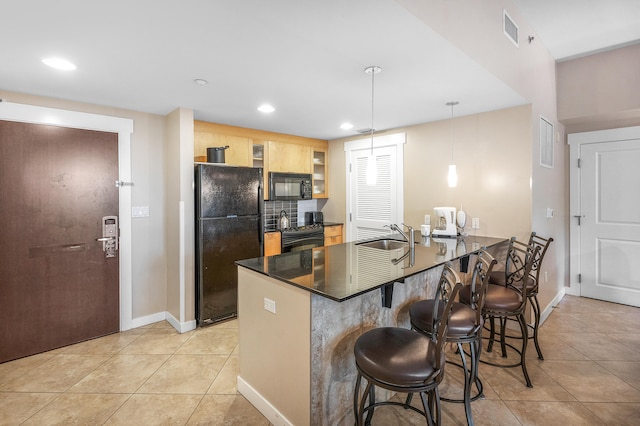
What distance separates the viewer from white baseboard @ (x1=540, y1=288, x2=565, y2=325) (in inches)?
136

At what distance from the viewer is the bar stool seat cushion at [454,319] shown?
5.87 feet

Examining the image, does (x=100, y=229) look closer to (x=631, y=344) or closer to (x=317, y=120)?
(x=317, y=120)

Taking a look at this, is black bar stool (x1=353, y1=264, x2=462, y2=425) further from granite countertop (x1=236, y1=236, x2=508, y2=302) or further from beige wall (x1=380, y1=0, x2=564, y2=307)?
beige wall (x1=380, y1=0, x2=564, y2=307)

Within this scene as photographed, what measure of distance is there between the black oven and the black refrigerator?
65 cm

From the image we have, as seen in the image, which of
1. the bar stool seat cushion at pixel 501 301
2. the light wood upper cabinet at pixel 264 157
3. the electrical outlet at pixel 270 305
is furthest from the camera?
the light wood upper cabinet at pixel 264 157

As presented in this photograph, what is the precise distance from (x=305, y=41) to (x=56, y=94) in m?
2.38

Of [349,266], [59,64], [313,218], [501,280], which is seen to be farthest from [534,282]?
[59,64]

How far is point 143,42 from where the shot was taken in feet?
6.10

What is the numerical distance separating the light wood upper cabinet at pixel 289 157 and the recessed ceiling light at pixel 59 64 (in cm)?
241

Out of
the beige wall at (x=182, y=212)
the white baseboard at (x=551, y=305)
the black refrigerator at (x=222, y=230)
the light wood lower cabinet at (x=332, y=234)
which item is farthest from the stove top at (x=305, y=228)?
the white baseboard at (x=551, y=305)

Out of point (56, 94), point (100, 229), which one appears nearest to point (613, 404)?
point (100, 229)

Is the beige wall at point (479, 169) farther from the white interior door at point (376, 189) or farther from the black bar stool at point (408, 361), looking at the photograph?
the black bar stool at point (408, 361)

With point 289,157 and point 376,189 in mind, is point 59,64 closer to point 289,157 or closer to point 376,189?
point 289,157

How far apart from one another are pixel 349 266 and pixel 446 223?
1.80m
